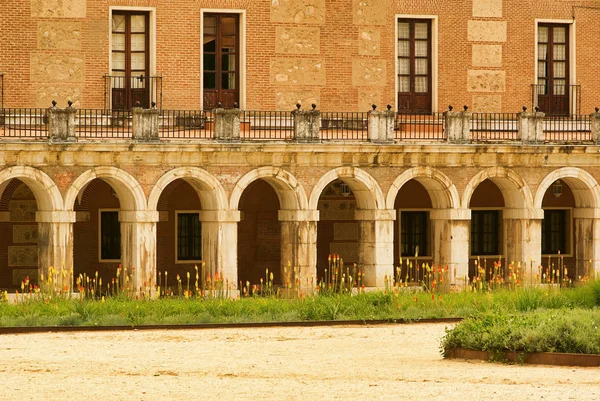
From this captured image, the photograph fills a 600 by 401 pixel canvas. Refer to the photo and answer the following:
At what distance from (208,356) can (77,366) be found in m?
2.21

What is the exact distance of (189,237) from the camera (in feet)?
125

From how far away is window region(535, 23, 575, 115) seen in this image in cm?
3878

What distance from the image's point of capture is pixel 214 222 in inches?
1359

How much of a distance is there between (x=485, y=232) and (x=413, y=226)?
184 centimetres

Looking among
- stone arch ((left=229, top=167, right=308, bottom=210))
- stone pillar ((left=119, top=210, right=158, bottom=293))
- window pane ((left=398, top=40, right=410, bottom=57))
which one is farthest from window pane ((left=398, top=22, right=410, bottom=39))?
stone pillar ((left=119, top=210, right=158, bottom=293))

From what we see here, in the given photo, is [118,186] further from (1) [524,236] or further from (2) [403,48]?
(1) [524,236]

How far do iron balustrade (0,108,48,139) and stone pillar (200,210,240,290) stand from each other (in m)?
3.94

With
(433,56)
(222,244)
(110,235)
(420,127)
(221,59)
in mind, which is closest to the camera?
(222,244)

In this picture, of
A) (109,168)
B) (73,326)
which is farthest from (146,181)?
(73,326)

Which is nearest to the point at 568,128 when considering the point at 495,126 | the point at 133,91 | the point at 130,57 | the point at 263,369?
the point at 495,126

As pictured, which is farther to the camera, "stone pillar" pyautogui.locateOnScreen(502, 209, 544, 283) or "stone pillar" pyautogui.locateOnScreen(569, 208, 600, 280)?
"stone pillar" pyautogui.locateOnScreen(569, 208, 600, 280)

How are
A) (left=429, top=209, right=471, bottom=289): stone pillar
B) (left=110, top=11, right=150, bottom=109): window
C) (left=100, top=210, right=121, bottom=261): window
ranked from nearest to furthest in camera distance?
(left=110, top=11, right=150, bottom=109): window → (left=429, top=209, right=471, bottom=289): stone pillar → (left=100, top=210, right=121, bottom=261): window

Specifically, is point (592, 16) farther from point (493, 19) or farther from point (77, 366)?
point (77, 366)

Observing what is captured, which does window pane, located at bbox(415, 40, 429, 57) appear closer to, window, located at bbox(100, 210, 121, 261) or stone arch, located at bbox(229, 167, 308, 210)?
stone arch, located at bbox(229, 167, 308, 210)
